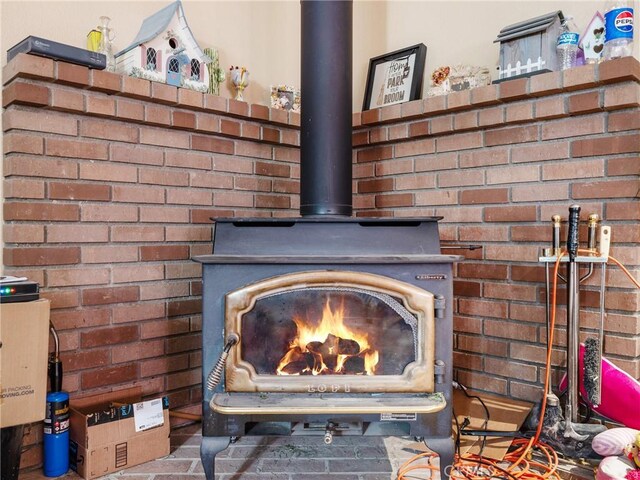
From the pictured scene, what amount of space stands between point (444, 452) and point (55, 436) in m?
1.16

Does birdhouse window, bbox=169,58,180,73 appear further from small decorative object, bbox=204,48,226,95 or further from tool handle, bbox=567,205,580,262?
tool handle, bbox=567,205,580,262

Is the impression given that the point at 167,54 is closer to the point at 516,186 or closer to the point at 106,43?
the point at 106,43

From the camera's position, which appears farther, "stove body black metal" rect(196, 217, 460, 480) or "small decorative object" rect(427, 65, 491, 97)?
"small decorative object" rect(427, 65, 491, 97)

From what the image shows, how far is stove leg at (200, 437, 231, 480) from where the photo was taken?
1407 millimetres

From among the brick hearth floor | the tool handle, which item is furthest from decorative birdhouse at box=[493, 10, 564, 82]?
the brick hearth floor

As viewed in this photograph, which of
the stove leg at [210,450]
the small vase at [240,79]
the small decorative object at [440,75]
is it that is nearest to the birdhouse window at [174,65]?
the small vase at [240,79]

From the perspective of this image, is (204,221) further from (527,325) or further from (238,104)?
(527,325)

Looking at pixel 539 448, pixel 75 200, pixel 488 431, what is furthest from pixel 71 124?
pixel 539 448

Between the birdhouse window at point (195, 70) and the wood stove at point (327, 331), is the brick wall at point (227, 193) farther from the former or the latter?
the wood stove at point (327, 331)

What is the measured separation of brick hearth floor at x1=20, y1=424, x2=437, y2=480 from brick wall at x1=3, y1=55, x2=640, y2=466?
298 millimetres

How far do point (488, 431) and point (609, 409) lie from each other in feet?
1.25

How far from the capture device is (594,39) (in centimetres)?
171

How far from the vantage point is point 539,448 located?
5.37 feet

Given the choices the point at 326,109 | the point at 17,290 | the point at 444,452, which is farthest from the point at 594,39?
the point at 17,290
